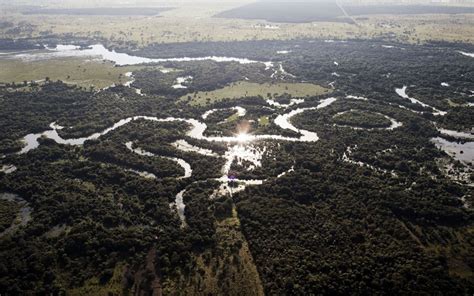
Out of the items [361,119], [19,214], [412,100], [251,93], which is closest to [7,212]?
[19,214]

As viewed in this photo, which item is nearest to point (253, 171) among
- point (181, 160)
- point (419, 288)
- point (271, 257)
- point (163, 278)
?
point (181, 160)

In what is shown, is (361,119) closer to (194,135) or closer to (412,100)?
(412,100)

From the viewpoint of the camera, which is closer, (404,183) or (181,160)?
(404,183)

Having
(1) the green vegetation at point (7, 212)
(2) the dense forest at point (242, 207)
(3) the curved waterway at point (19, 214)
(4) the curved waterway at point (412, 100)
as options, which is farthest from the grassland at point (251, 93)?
(1) the green vegetation at point (7, 212)

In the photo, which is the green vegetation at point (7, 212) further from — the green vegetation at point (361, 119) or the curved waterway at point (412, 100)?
the curved waterway at point (412, 100)

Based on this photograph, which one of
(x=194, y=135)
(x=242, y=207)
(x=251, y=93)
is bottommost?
(x=242, y=207)

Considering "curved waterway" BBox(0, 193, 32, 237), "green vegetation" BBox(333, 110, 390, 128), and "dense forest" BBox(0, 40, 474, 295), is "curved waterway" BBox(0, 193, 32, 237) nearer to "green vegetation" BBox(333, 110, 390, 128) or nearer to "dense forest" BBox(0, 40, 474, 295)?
"dense forest" BBox(0, 40, 474, 295)

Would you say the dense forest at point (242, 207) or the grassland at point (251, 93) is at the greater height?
the grassland at point (251, 93)

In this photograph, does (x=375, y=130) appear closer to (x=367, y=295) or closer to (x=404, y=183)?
(x=404, y=183)
